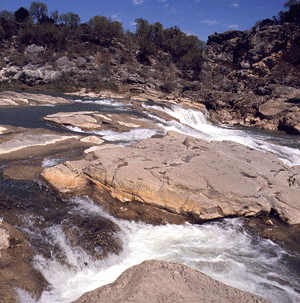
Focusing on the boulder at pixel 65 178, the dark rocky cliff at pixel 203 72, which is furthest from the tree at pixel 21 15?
the boulder at pixel 65 178

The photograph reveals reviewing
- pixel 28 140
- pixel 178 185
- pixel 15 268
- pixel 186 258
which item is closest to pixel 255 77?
pixel 28 140

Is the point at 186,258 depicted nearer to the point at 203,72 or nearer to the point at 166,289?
the point at 166,289

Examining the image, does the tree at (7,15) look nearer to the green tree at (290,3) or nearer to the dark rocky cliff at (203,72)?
the dark rocky cliff at (203,72)

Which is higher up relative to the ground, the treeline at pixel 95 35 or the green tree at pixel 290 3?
the green tree at pixel 290 3

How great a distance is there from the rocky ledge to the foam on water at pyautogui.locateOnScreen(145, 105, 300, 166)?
4.91 meters

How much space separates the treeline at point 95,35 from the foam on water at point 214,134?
21.8 metres

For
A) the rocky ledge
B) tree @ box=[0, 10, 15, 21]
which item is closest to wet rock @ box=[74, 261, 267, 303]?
the rocky ledge

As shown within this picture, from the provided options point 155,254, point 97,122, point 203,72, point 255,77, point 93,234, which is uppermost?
point 203,72

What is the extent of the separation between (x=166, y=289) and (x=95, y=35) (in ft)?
139

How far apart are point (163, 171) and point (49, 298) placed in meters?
3.22

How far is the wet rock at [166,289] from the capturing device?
2467mm

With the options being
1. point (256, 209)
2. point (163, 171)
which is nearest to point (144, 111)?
point (163, 171)

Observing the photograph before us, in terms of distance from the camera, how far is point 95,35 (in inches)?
1531

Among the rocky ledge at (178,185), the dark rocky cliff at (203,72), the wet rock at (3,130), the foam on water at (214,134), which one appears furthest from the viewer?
the dark rocky cliff at (203,72)
